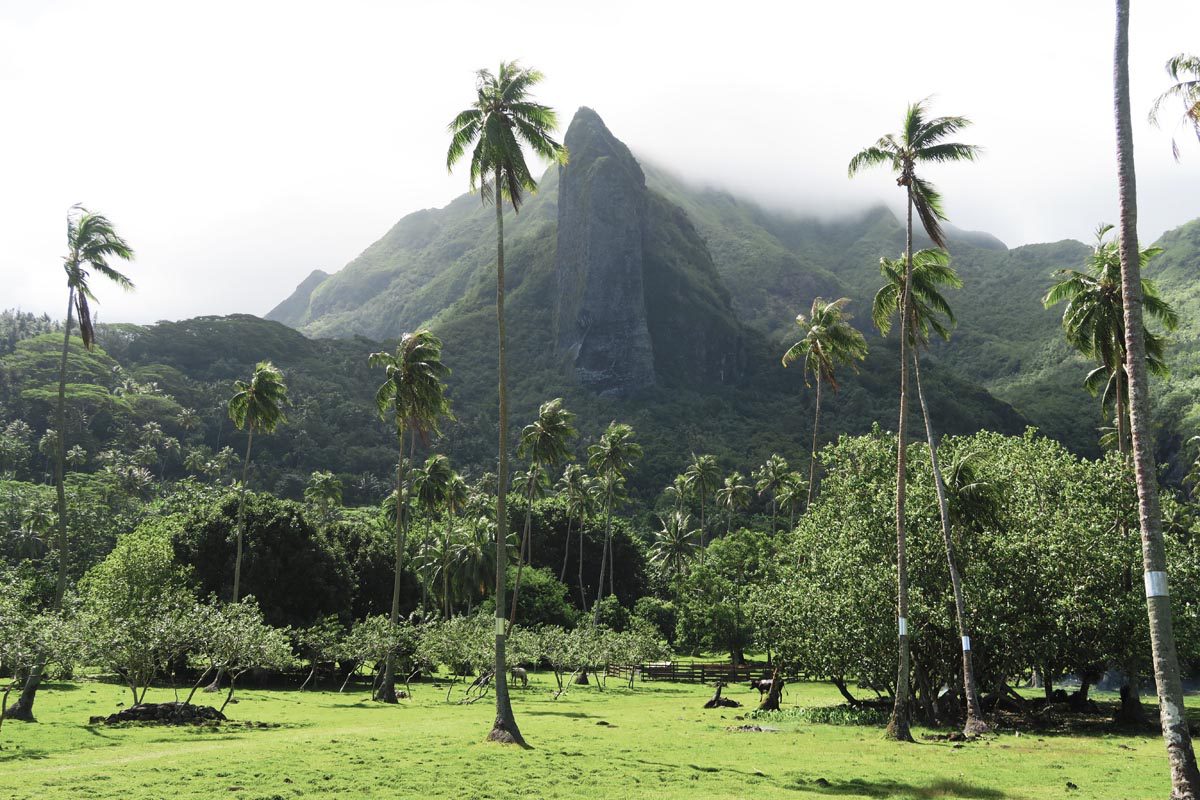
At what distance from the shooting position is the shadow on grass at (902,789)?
17797 mm

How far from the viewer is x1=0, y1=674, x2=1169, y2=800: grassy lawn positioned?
58.1 feet

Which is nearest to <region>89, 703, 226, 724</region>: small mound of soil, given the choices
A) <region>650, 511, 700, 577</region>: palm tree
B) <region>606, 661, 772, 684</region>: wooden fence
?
<region>606, 661, 772, 684</region>: wooden fence

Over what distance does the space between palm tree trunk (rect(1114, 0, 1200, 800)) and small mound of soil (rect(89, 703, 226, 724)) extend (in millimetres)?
31636

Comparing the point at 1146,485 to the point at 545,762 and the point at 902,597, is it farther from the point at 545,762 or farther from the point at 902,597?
the point at 545,762

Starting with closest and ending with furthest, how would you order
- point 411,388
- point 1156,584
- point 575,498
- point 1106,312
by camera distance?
1. point 1156,584
2. point 1106,312
3. point 411,388
4. point 575,498

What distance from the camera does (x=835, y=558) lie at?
35906 mm

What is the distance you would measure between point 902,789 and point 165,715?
2792 centimetres

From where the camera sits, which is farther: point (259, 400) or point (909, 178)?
point (259, 400)

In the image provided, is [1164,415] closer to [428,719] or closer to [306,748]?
[428,719]

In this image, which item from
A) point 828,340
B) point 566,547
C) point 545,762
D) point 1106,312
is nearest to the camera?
point 545,762

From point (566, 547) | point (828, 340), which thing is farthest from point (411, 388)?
point (566, 547)

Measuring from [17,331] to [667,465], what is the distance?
494 feet

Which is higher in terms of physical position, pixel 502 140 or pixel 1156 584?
pixel 502 140

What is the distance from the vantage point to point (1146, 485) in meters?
15.0
